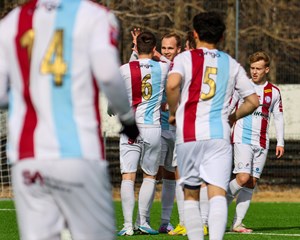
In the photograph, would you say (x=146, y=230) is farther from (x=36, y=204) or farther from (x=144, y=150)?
(x=36, y=204)

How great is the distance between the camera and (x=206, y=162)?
8.02 metres

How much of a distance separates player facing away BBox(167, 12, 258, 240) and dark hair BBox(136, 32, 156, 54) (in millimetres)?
3040

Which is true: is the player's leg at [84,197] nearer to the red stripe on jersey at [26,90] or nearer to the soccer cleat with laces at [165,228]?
the red stripe on jersey at [26,90]

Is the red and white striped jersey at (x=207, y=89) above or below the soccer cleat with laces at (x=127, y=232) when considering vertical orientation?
above

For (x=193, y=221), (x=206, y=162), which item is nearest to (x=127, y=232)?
(x=193, y=221)

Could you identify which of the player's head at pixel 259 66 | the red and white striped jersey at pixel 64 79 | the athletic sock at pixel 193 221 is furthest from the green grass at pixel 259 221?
the red and white striped jersey at pixel 64 79

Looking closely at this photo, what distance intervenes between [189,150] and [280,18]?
45.6 feet

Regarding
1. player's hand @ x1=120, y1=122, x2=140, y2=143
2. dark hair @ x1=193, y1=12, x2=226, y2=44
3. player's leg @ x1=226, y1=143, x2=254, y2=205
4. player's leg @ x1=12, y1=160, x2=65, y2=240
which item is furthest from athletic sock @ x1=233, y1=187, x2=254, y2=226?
player's leg @ x1=12, y1=160, x2=65, y2=240

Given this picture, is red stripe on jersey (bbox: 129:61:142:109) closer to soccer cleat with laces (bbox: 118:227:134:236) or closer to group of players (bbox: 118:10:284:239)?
group of players (bbox: 118:10:284:239)

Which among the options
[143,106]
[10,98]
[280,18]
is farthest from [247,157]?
[280,18]

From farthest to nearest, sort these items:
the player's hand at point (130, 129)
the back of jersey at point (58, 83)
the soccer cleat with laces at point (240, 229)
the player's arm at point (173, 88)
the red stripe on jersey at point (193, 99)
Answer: the soccer cleat with laces at point (240, 229), the red stripe on jersey at point (193, 99), the player's arm at point (173, 88), the player's hand at point (130, 129), the back of jersey at point (58, 83)

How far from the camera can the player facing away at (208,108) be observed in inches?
314

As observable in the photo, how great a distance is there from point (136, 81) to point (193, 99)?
3295mm

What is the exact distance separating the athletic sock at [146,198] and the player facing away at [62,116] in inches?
256
